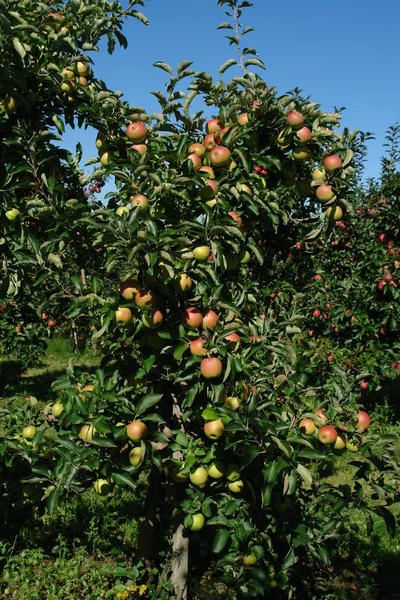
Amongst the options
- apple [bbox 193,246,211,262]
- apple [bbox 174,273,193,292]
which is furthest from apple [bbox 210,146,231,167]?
apple [bbox 174,273,193,292]

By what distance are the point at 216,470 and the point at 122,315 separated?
0.79 m

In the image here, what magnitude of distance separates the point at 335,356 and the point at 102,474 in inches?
167

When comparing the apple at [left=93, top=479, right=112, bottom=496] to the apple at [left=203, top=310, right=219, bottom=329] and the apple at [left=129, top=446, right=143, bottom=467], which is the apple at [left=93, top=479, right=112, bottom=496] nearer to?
the apple at [left=129, top=446, right=143, bottom=467]

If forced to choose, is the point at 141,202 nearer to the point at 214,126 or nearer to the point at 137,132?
the point at 137,132

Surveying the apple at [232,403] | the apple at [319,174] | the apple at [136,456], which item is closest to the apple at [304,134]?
the apple at [319,174]

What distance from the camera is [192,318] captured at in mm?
2330

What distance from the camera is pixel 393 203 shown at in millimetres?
6934

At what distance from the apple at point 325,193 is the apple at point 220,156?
472 mm

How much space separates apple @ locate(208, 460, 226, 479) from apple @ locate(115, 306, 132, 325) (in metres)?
0.74

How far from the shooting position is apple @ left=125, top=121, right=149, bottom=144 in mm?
2527

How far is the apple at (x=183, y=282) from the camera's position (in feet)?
7.76

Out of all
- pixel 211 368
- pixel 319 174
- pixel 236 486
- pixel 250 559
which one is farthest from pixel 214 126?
pixel 250 559

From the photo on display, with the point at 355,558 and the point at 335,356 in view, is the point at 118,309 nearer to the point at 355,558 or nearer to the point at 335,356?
the point at 355,558

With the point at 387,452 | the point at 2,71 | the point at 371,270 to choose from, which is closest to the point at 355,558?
the point at 387,452
